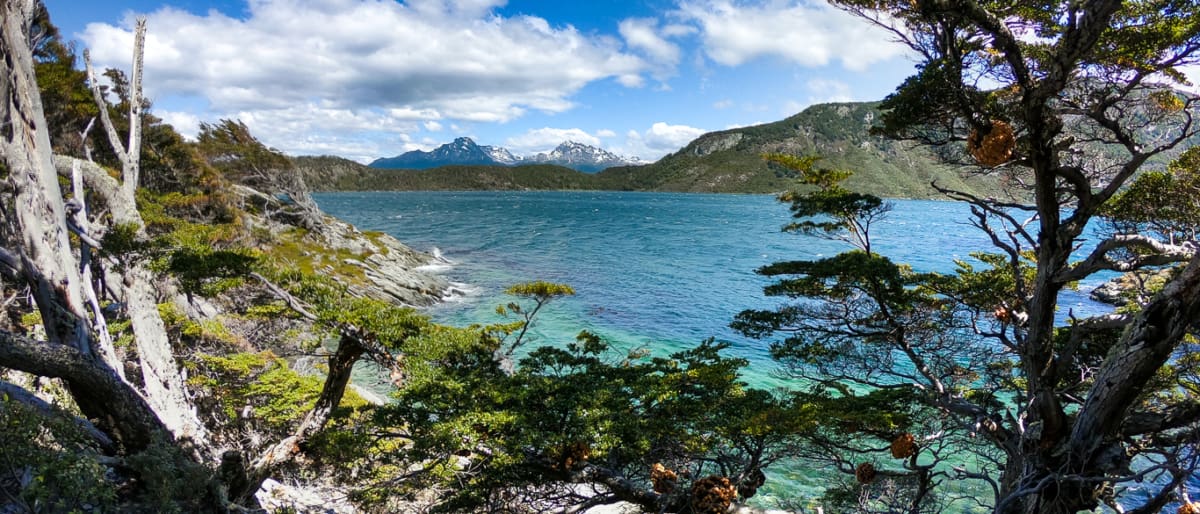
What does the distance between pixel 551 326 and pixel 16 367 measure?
22194 millimetres

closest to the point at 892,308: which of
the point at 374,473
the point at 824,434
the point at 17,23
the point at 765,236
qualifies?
the point at 824,434

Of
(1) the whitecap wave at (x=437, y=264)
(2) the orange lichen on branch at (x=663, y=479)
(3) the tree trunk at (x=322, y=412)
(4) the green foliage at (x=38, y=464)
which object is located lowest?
(1) the whitecap wave at (x=437, y=264)

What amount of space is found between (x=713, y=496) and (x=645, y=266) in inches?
1485

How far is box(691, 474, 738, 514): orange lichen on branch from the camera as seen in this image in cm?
734

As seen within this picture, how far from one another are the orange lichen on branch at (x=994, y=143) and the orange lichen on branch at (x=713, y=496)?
5431 mm

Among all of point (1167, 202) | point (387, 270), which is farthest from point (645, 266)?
point (1167, 202)

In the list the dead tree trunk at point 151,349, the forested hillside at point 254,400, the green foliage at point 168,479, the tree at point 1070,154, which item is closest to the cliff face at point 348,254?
the forested hillside at point 254,400

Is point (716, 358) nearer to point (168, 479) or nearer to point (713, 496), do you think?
point (713, 496)

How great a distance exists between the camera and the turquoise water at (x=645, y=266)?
25.9m

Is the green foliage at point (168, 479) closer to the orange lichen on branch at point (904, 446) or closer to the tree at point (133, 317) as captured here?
the tree at point (133, 317)

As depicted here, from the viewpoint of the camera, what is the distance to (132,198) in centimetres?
938

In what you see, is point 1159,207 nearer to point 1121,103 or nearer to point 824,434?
point 1121,103

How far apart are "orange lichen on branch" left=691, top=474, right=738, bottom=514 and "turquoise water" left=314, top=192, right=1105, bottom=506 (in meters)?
6.24

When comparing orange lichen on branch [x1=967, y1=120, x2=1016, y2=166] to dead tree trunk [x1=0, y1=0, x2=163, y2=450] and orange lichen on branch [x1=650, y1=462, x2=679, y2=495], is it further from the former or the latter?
dead tree trunk [x1=0, y1=0, x2=163, y2=450]
